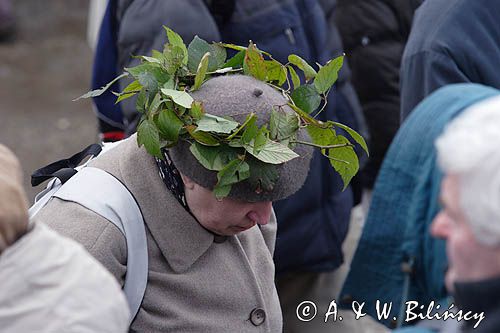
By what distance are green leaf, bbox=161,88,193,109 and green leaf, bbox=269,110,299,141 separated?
0.18 meters

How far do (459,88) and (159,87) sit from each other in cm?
69

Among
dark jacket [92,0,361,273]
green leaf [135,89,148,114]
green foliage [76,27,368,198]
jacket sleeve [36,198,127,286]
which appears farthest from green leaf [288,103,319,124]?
dark jacket [92,0,361,273]

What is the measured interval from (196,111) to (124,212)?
0.29 m

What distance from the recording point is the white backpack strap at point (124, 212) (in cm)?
212

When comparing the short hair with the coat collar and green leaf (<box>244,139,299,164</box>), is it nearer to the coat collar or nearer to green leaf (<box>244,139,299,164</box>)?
green leaf (<box>244,139,299,164</box>)

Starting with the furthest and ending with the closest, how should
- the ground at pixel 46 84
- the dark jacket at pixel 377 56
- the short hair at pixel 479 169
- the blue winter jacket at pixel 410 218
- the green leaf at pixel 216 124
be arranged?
the ground at pixel 46 84, the dark jacket at pixel 377 56, the green leaf at pixel 216 124, the blue winter jacket at pixel 410 218, the short hair at pixel 479 169

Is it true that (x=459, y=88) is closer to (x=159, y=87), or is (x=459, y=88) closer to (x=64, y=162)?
(x=159, y=87)

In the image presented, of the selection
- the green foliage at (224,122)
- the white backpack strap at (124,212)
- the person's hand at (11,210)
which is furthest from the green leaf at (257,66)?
the person's hand at (11,210)

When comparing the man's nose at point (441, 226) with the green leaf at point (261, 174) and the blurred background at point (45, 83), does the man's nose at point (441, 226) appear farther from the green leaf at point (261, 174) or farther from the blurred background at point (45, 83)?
the blurred background at point (45, 83)

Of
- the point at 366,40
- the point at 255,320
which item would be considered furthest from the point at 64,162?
the point at 366,40

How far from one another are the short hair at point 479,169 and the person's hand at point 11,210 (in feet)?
2.29

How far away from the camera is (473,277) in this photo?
147 centimetres

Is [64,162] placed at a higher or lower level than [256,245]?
higher

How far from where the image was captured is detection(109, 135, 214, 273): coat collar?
7.18 feet
